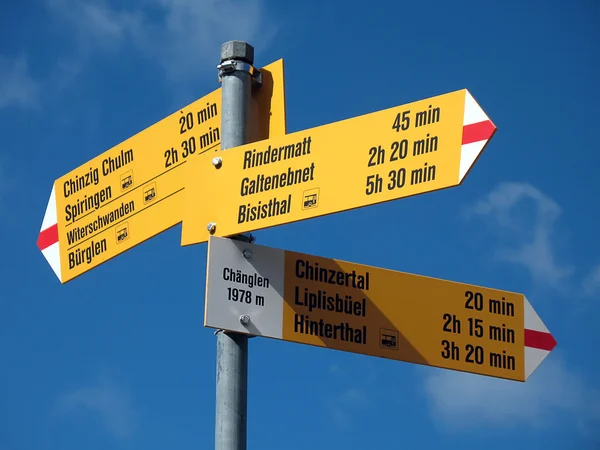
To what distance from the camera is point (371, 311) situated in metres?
4.96

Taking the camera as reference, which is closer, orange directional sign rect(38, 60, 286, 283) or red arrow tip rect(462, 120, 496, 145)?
red arrow tip rect(462, 120, 496, 145)

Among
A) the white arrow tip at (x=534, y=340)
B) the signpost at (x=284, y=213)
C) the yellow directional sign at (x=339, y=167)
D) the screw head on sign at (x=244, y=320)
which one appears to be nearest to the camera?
the yellow directional sign at (x=339, y=167)

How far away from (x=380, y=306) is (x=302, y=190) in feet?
2.71

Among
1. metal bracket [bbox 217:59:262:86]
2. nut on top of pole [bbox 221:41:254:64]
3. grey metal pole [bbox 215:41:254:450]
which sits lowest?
grey metal pole [bbox 215:41:254:450]

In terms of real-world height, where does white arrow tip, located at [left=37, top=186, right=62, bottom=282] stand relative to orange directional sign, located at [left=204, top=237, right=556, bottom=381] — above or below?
above

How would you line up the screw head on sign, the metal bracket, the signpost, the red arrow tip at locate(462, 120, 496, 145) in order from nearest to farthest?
the red arrow tip at locate(462, 120, 496, 145) < the signpost < the screw head on sign < the metal bracket

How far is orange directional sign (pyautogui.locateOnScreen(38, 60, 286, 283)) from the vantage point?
5016mm

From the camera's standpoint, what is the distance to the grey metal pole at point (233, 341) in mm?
4355

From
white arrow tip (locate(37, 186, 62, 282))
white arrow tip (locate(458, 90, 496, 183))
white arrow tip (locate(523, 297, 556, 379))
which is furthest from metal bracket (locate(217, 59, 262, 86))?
white arrow tip (locate(523, 297, 556, 379))

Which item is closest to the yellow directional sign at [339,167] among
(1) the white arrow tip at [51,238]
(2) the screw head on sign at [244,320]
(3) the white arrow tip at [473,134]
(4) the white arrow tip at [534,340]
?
(3) the white arrow tip at [473,134]

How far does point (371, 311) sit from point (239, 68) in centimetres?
124

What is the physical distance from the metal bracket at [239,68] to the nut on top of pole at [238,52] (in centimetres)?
2

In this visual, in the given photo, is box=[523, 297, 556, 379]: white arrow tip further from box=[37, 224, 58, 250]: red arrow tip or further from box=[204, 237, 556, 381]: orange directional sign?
box=[37, 224, 58, 250]: red arrow tip

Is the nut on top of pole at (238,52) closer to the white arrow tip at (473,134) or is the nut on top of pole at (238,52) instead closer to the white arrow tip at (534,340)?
the white arrow tip at (473,134)
